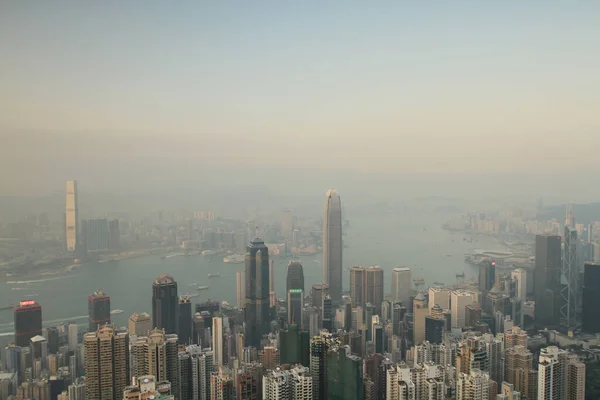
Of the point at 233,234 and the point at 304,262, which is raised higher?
the point at 233,234

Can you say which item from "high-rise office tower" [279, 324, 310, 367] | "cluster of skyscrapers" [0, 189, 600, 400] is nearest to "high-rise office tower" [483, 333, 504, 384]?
"cluster of skyscrapers" [0, 189, 600, 400]

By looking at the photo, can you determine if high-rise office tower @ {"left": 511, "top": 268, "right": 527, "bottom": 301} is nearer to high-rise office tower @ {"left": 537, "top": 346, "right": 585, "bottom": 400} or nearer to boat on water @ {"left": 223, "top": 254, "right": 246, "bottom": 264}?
high-rise office tower @ {"left": 537, "top": 346, "right": 585, "bottom": 400}

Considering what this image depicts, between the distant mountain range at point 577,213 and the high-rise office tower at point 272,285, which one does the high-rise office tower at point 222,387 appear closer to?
the high-rise office tower at point 272,285

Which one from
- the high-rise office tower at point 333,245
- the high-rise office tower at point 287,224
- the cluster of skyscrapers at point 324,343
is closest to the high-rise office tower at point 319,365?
the cluster of skyscrapers at point 324,343

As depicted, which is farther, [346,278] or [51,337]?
[346,278]

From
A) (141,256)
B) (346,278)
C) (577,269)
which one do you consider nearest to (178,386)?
(141,256)

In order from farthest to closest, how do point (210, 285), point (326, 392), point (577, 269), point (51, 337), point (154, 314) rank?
point (577, 269)
point (210, 285)
point (154, 314)
point (51, 337)
point (326, 392)

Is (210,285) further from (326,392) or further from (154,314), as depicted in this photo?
(326,392)
